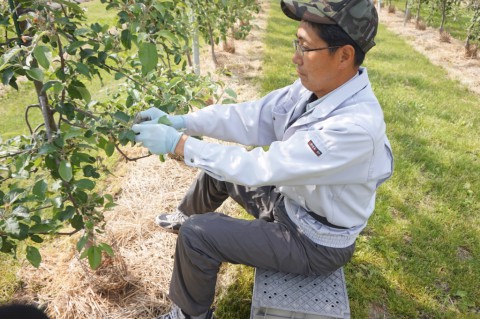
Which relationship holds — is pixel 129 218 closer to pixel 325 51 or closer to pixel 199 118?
pixel 199 118

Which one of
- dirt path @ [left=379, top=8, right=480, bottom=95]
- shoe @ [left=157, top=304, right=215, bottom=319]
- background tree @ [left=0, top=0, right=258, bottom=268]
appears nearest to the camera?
background tree @ [left=0, top=0, right=258, bottom=268]

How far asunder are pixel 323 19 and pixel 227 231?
1.08 metres

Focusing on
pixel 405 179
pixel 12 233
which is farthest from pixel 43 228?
pixel 405 179

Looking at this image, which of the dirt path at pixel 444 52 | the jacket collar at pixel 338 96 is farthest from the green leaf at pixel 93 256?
the dirt path at pixel 444 52

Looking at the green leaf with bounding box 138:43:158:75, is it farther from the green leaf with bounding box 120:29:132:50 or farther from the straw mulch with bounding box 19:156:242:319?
the straw mulch with bounding box 19:156:242:319

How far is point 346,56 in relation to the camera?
1770 millimetres

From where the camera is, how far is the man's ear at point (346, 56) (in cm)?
174

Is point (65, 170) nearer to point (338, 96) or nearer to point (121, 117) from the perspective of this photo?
point (121, 117)

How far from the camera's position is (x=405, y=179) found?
371cm

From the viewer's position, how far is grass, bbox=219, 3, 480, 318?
8.31ft

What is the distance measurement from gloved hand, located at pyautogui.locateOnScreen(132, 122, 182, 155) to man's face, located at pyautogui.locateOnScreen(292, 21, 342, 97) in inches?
27.8

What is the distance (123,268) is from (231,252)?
3.15 feet

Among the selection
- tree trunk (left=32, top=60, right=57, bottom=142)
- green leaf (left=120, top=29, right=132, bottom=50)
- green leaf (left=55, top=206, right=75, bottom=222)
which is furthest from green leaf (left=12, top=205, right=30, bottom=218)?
green leaf (left=120, top=29, right=132, bottom=50)

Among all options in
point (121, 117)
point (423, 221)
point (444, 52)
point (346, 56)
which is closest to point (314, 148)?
point (346, 56)
